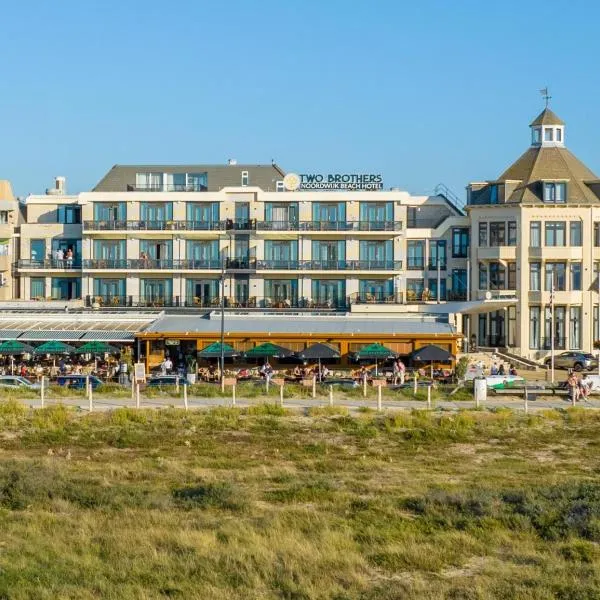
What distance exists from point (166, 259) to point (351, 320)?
619 inches

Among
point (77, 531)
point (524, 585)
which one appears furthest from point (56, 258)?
point (524, 585)

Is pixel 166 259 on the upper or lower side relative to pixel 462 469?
upper

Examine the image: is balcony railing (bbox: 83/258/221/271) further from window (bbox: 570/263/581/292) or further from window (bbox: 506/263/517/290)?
window (bbox: 570/263/581/292)

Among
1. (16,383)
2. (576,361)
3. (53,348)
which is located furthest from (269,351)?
(576,361)

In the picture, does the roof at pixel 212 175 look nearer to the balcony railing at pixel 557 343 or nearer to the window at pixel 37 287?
the window at pixel 37 287

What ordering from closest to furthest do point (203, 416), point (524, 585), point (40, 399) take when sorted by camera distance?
point (524, 585)
point (203, 416)
point (40, 399)

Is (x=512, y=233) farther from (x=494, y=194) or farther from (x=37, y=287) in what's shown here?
(x=37, y=287)

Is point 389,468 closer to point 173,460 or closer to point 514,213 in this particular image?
point 173,460

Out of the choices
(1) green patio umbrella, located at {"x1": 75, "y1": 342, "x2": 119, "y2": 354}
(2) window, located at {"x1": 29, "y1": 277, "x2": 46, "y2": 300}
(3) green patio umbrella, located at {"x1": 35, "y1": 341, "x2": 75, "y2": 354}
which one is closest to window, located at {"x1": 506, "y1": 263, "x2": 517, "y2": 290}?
(1) green patio umbrella, located at {"x1": 75, "y1": 342, "x2": 119, "y2": 354}

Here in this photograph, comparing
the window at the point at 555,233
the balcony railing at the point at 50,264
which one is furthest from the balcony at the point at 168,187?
the window at the point at 555,233

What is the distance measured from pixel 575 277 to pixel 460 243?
8.55 meters

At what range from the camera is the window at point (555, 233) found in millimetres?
75000

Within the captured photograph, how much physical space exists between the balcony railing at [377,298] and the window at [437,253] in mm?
3186

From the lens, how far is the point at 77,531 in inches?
970
